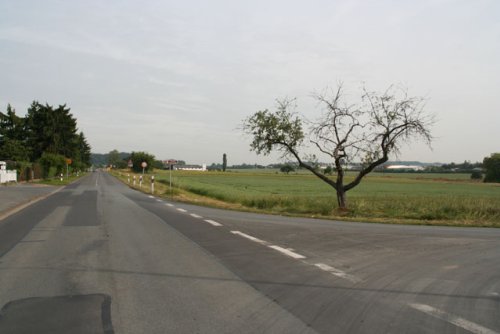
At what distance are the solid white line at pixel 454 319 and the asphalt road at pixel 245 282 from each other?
0.02 metres

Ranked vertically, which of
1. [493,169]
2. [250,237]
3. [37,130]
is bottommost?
[250,237]

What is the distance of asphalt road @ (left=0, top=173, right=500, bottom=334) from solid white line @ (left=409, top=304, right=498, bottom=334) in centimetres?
2

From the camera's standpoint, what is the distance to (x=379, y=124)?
19.6 meters

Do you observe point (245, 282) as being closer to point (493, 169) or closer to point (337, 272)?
point (337, 272)

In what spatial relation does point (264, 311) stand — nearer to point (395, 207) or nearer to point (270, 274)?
point (270, 274)

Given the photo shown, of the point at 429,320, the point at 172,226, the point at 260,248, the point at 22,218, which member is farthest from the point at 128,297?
the point at 22,218

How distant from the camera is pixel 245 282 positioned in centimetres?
619

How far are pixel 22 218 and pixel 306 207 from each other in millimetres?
12111

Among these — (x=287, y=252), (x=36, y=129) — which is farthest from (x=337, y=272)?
(x=36, y=129)

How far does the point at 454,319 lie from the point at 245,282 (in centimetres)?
265

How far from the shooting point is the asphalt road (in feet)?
15.0

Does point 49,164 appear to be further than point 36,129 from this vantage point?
No

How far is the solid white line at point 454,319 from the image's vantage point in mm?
4340

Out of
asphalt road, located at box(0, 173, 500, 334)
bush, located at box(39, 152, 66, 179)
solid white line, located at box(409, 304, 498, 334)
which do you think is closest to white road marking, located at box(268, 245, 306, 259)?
asphalt road, located at box(0, 173, 500, 334)
